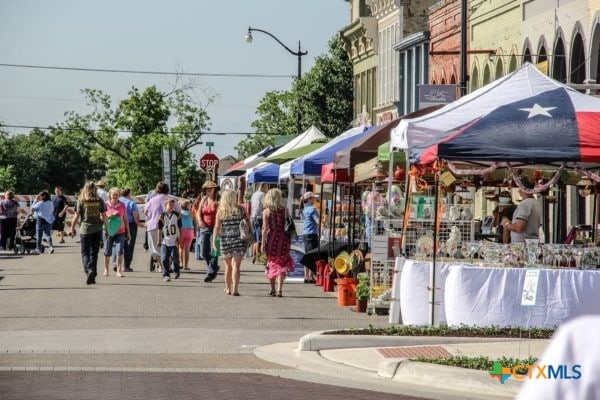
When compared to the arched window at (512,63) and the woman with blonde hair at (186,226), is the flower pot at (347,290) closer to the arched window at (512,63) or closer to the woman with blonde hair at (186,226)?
the woman with blonde hair at (186,226)

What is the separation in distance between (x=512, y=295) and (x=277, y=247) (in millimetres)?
7141

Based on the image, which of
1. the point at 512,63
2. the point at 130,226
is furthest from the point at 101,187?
the point at 512,63

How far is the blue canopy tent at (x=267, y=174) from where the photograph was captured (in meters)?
34.2

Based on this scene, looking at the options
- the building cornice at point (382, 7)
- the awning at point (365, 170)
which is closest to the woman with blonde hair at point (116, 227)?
the awning at point (365, 170)

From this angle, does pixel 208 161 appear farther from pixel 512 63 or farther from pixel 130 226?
pixel 130 226

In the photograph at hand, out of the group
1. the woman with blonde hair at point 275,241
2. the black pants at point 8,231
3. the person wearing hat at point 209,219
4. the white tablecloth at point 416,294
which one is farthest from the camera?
the black pants at point 8,231

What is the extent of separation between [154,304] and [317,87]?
1967 inches

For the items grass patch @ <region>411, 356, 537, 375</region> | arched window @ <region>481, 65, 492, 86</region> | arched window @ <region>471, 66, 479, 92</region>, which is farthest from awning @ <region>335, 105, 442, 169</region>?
arched window @ <region>471, 66, 479, 92</region>

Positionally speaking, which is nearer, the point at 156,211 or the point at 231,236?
the point at 231,236

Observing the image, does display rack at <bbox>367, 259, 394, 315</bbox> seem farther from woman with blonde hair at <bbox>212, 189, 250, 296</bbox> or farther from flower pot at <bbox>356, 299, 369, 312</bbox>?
woman with blonde hair at <bbox>212, 189, 250, 296</bbox>

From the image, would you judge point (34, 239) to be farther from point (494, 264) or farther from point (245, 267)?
point (494, 264)

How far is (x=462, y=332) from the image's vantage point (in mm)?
14023

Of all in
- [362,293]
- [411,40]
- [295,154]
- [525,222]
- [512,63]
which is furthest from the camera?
[411,40]

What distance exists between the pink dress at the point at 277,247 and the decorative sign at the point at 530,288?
7.75 metres
